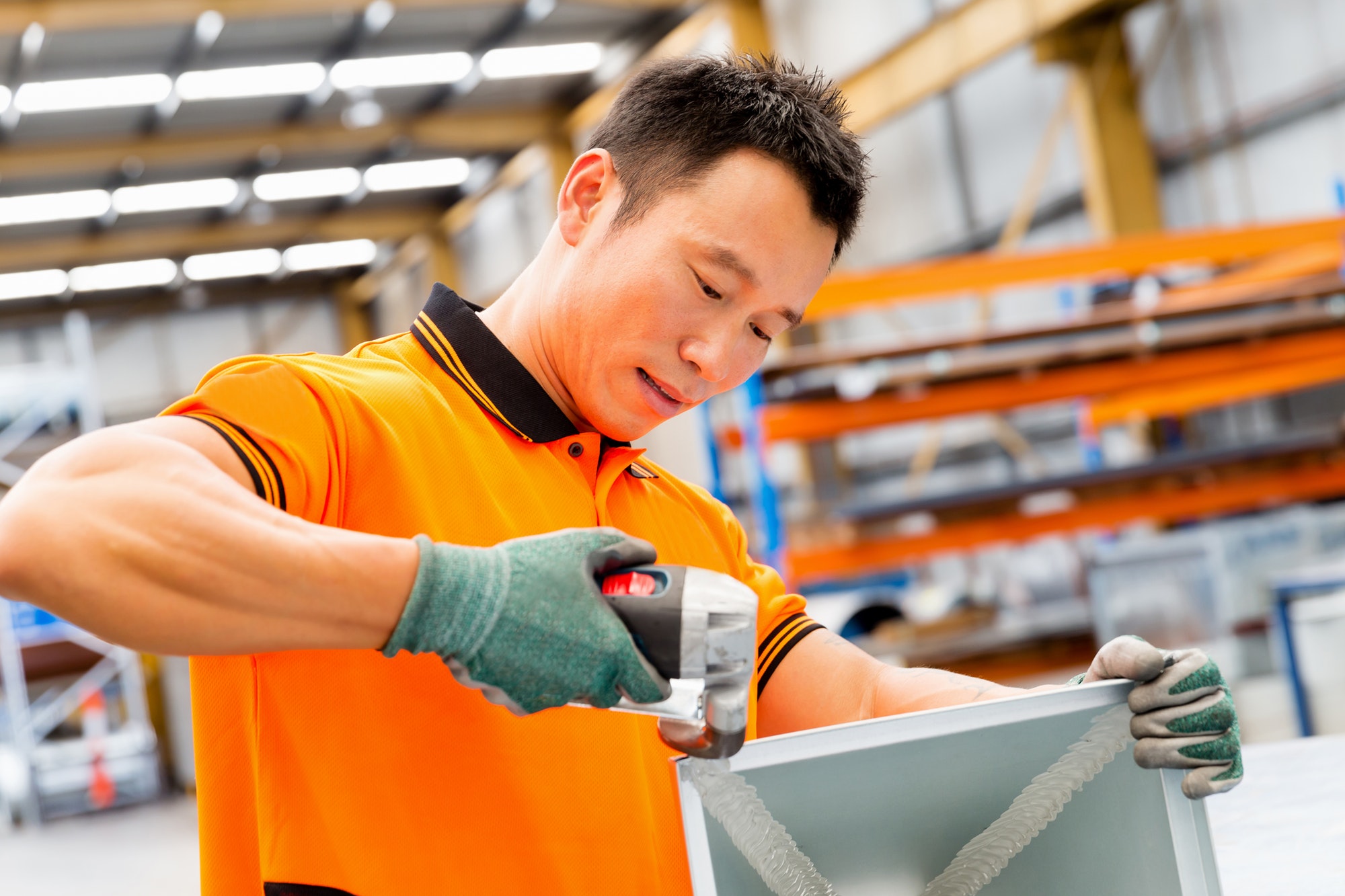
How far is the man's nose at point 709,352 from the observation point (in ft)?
4.52

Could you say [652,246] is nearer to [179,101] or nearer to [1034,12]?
[1034,12]

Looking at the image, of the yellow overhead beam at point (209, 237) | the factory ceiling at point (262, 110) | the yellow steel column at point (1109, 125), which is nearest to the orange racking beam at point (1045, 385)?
the yellow steel column at point (1109, 125)

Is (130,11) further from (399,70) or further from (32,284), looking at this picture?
(32,284)

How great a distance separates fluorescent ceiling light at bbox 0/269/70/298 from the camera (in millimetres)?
16141

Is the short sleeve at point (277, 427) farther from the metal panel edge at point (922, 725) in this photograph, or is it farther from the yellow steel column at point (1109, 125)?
the yellow steel column at point (1109, 125)

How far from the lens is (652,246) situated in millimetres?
1367

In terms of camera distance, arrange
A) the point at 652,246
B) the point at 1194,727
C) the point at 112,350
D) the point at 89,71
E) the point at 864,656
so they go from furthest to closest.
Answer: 1. the point at 112,350
2. the point at 89,71
3. the point at 864,656
4. the point at 652,246
5. the point at 1194,727

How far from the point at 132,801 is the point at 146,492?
10.2m

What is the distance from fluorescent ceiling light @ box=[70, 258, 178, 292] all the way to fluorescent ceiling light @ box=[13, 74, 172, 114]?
5.08 m

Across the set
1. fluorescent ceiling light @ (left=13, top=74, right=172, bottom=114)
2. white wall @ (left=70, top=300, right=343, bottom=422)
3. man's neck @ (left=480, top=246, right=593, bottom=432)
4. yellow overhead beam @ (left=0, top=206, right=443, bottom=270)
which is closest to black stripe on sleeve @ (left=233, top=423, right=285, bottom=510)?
man's neck @ (left=480, top=246, right=593, bottom=432)

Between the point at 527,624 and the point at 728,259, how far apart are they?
555mm

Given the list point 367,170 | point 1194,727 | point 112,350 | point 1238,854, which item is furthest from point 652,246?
point 112,350

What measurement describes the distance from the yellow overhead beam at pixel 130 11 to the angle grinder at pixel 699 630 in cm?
1026

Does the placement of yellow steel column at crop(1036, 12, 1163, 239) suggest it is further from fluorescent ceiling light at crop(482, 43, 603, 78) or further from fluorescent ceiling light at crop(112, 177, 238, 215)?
fluorescent ceiling light at crop(112, 177, 238, 215)
